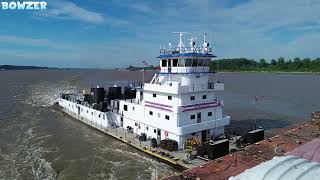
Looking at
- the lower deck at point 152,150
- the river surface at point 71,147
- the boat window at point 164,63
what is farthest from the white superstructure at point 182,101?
the river surface at point 71,147

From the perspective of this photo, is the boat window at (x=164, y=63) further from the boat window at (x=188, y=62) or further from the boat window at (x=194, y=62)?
the boat window at (x=194, y=62)

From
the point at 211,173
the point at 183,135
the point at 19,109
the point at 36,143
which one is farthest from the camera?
the point at 19,109

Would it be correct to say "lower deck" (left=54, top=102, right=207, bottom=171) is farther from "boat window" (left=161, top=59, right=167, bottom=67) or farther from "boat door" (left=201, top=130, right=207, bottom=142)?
"boat window" (left=161, top=59, right=167, bottom=67)

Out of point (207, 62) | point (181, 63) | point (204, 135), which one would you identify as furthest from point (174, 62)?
point (204, 135)

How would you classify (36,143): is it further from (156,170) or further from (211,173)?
(211,173)

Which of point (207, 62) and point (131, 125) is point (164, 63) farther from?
point (131, 125)

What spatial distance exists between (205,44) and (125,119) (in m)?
10.9

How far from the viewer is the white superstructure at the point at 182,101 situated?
81.4ft

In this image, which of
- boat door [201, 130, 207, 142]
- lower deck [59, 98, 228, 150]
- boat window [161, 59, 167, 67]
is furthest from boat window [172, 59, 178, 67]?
boat door [201, 130, 207, 142]

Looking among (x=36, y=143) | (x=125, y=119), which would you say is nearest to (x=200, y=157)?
(x=125, y=119)

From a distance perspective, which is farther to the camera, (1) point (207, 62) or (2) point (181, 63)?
(1) point (207, 62)

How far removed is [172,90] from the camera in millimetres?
24672

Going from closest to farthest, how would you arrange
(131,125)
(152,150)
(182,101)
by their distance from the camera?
(152,150) < (182,101) < (131,125)

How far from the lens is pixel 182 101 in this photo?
986 inches
